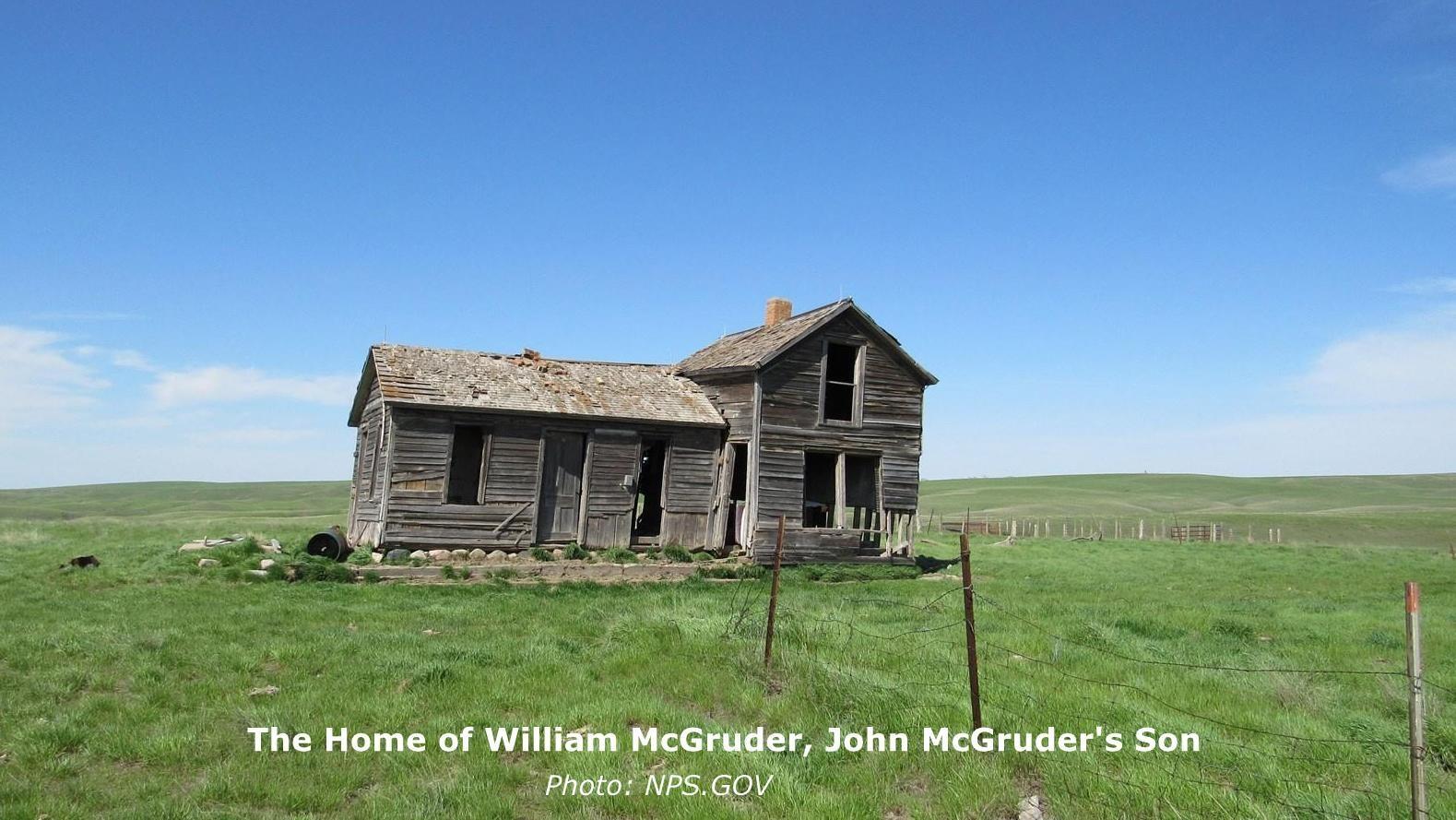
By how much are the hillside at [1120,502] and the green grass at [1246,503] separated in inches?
3.9

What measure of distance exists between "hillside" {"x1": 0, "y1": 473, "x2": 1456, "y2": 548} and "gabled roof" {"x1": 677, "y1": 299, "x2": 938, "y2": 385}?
120 feet

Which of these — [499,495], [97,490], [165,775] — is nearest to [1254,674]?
[165,775]

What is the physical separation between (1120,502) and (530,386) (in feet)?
247

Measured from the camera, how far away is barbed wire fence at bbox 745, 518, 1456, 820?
5.39 m

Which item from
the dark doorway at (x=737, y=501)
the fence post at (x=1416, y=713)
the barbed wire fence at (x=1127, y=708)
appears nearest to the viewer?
the fence post at (x=1416, y=713)

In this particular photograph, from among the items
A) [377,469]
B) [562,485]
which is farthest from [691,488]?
[377,469]

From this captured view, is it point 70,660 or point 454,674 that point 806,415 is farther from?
point 70,660

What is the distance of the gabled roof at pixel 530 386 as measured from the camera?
2042 cm

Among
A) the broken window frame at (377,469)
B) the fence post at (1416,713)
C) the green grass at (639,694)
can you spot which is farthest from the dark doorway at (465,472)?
the fence post at (1416,713)

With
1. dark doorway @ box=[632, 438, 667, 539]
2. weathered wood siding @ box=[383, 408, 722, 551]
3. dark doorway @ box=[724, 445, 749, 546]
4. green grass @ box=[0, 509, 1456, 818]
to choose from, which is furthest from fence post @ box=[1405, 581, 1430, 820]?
dark doorway @ box=[632, 438, 667, 539]

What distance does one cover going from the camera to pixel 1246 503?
8588cm

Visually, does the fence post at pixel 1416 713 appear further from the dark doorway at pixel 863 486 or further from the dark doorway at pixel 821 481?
the dark doorway at pixel 821 481

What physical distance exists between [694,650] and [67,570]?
13943 mm

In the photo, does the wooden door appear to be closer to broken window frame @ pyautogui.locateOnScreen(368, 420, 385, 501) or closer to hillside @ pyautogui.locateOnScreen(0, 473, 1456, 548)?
broken window frame @ pyautogui.locateOnScreen(368, 420, 385, 501)
